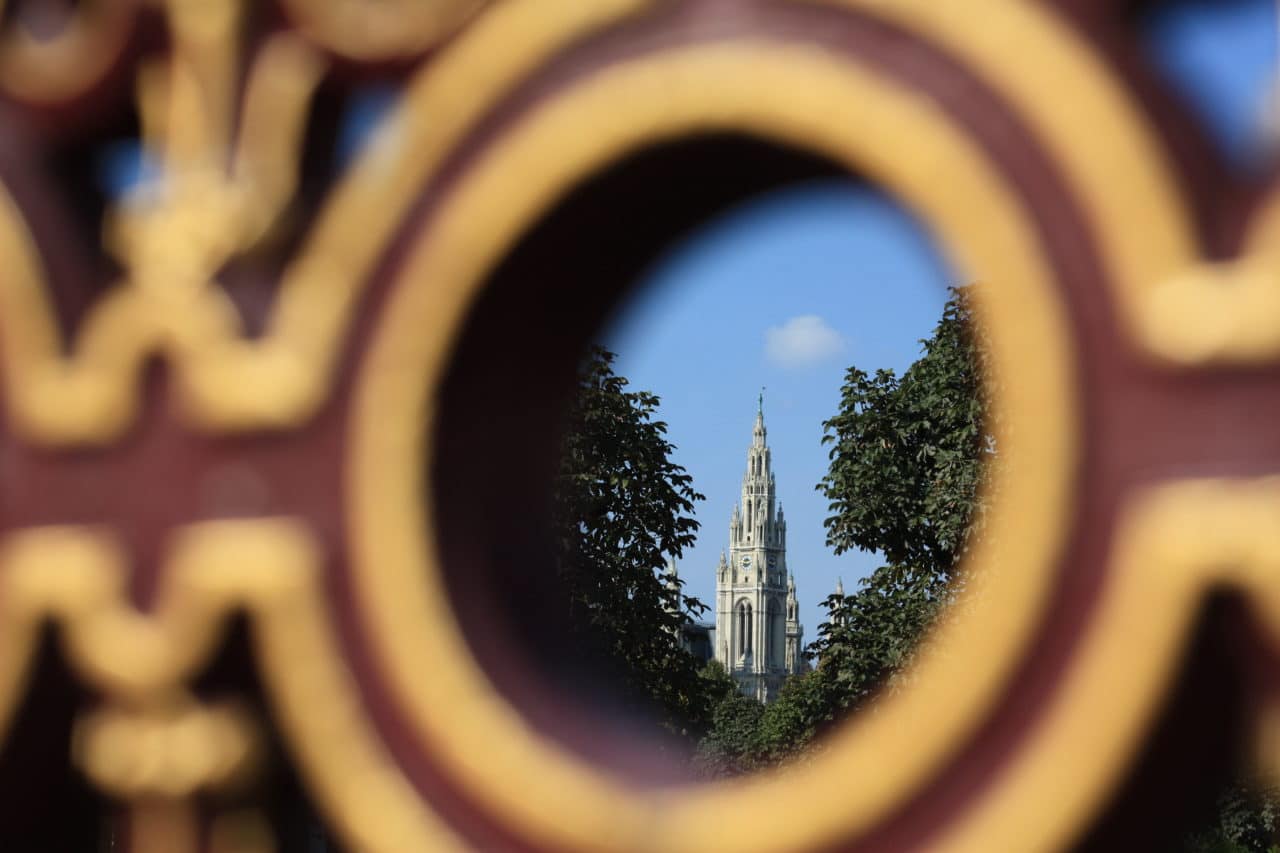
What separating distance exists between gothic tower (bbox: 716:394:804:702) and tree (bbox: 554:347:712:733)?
338ft

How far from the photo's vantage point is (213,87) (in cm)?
565

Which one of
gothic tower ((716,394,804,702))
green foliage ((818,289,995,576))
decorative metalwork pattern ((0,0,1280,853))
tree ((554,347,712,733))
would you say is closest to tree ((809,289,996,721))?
green foliage ((818,289,995,576))

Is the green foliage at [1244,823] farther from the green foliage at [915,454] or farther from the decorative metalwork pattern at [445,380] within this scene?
the decorative metalwork pattern at [445,380]

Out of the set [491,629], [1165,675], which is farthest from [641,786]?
[1165,675]

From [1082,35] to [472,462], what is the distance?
225cm

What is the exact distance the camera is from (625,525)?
21016 millimetres

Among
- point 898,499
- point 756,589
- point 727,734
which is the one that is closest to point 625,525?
point 898,499

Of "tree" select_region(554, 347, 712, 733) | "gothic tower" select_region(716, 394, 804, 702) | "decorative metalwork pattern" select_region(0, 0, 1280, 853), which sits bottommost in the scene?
"decorative metalwork pattern" select_region(0, 0, 1280, 853)

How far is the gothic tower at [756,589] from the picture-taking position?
126 meters

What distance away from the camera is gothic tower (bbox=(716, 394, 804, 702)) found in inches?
4963

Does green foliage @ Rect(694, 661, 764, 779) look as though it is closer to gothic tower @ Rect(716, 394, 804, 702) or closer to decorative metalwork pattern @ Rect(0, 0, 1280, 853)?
decorative metalwork pattern @ Rect(0, 0, 1280, 853)

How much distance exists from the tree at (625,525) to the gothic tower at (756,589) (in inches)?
4050

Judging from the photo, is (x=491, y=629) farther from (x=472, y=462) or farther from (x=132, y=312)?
(x=132, y=312)

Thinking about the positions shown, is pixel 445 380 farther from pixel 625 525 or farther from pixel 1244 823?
pixel 1244 823
